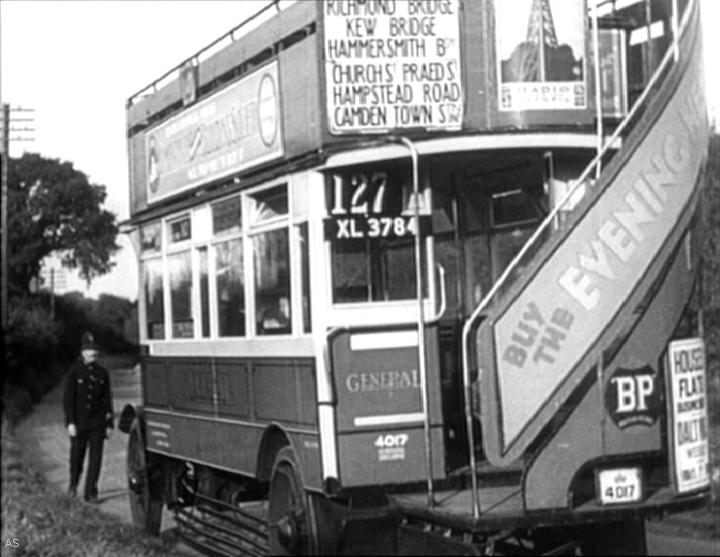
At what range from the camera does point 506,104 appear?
9.55 m

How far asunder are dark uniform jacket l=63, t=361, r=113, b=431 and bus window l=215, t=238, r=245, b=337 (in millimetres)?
6119

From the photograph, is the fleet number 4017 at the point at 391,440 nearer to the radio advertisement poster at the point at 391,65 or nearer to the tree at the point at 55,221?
the radio advertisement poster at the point at 391,65

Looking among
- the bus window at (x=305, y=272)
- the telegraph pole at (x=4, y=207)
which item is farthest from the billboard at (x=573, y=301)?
the telegraph pole at (x=4, y=207)

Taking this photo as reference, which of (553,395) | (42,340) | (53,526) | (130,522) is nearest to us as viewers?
(553,395)

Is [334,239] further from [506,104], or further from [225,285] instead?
[225,285]

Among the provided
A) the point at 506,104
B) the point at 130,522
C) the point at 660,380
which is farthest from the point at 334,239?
the point at 130,522

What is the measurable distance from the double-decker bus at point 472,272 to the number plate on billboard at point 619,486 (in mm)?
12

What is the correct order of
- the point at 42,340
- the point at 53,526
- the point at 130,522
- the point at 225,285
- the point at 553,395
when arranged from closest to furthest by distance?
1. the point at 553,395
2. the point at 225,285
3. the point at 53,526
4. the point at 130,522
5. the point at 42,340

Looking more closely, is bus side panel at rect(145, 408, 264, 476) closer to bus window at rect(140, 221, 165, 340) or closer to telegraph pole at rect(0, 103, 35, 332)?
bus window at rect(140, 221, 165, 340)

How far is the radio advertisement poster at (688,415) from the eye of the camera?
360 inches

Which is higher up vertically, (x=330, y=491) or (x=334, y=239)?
(x=334, y=239)

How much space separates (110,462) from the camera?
79.6 ft

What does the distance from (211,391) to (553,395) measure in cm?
371

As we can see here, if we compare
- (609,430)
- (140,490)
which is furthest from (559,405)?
(140,490)
